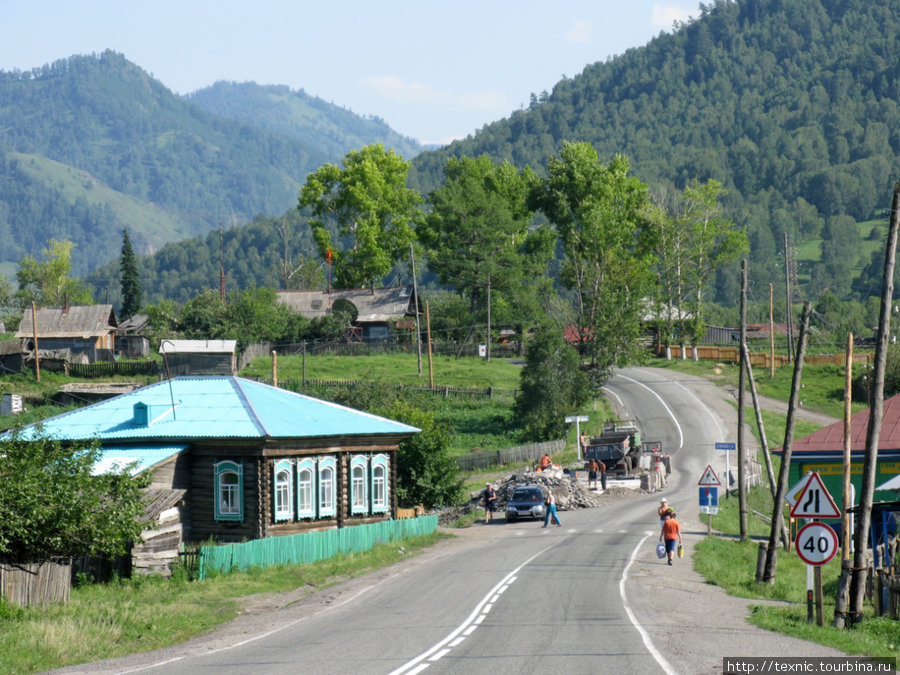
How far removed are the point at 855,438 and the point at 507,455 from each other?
25.9 m

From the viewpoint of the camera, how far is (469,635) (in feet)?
60.7

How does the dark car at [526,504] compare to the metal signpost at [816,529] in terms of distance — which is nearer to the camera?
the metal signpost at [816,529]

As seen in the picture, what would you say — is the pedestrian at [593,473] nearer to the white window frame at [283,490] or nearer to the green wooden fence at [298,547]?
the green wooden fence at [298,547]

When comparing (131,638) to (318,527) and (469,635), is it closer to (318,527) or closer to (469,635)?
(469,635)

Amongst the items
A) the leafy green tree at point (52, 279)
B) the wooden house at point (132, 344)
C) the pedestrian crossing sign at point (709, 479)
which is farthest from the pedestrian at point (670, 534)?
the leafy green tree at point (52, 279)

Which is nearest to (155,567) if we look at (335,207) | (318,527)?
(318,527)

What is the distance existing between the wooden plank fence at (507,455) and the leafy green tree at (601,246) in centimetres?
880

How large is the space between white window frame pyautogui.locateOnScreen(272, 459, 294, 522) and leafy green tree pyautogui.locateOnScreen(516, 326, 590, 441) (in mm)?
32683

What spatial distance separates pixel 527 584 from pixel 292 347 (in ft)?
213

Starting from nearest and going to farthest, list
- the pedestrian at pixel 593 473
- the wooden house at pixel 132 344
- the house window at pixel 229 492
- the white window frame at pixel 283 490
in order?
1. the house window at pixel 229 492
2. the white window frame at pixel 283 490
3. the pedestrian at pixel 593 473
4. the wooden house at pixel 132 344

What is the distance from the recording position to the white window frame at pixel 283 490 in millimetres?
33750

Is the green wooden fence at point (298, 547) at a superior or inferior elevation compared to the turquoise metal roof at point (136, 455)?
inferior

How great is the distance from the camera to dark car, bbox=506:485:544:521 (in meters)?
43.9

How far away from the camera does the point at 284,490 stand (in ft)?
112
